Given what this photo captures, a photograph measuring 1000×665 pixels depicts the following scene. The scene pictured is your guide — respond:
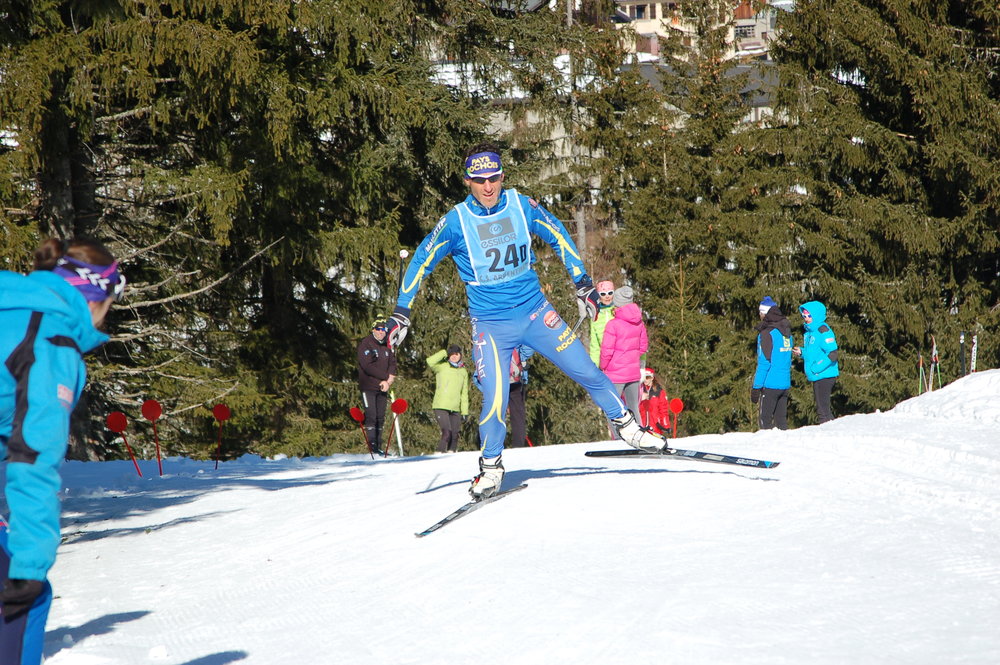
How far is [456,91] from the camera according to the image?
891 inches

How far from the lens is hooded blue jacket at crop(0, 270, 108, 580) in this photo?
2.90 metres

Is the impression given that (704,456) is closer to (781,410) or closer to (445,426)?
Result: (781,410)

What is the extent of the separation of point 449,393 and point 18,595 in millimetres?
11201

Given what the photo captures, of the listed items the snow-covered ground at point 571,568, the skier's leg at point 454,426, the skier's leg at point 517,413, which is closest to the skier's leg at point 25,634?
the snow-covered ground at point 571,568

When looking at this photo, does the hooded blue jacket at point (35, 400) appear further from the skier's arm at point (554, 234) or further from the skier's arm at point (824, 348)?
the skier's arm at point (824, 348)

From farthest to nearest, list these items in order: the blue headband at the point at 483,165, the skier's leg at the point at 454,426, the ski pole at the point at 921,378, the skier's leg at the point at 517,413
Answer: the ski pole at the point at 921,378 → the skier's leg at the point at 454,426 → the skier's leg at the point at 517,413 → the blue headband at the point at 483,165

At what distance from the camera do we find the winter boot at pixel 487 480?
21.7 feet

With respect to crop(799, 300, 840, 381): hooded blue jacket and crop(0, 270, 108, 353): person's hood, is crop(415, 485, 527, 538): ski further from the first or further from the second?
crop(799, 300, 840, 381): hooded blue jacket

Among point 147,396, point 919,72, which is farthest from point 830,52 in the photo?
point 147,396

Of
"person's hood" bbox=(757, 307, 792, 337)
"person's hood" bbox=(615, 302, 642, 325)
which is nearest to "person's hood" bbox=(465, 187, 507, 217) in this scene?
"person's hood" bbox=(615, 302, 642, 325)

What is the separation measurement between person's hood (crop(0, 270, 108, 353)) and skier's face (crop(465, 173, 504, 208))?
3.65m

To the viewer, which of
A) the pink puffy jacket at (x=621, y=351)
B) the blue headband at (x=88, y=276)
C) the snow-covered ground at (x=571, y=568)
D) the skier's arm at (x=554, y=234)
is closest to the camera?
→ the blue headband at (x=88, y=276)

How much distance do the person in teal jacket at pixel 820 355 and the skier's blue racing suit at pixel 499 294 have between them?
662 cm

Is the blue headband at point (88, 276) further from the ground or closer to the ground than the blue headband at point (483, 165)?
closer to the ground
